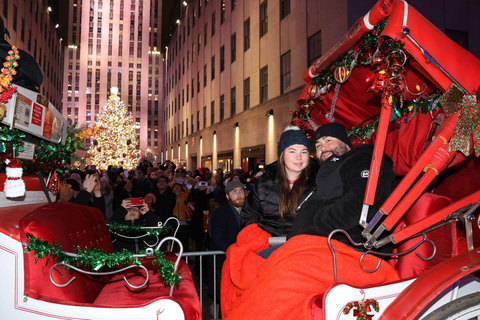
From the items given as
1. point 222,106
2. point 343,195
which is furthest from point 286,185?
point 222,106

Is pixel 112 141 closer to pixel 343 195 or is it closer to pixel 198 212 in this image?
pixel 198 212

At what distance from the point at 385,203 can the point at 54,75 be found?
54411mm

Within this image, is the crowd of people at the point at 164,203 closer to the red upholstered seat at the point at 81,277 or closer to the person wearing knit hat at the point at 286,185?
the red upholstered seat at the point at 81,277

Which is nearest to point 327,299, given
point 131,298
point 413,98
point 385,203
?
point 385,203

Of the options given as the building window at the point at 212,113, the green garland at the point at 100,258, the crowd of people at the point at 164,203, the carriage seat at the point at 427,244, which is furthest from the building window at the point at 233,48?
the green garland at the point at 100,258

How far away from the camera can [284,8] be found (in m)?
17.3

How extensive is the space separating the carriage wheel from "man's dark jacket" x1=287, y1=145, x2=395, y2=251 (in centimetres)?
75

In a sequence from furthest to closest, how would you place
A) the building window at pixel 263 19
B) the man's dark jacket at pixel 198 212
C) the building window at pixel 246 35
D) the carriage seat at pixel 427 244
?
the building window at pixel 246 35
the building window at pixel 263 19
the man's dark jacket at pixel 198 212
the carriage seat at pixel 427 244

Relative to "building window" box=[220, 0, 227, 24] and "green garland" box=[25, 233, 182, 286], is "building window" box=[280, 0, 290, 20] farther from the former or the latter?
"green garland" box=[25, 233, 182, 286]

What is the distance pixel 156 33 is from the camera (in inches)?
3066

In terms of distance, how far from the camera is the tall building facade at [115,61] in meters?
73.3

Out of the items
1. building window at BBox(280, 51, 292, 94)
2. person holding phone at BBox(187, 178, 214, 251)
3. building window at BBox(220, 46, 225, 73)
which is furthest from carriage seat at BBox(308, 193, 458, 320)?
building window at BBox(220, 46, 225, 73)

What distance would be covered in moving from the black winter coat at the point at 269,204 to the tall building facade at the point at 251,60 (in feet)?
32.9

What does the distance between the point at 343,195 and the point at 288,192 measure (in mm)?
759
